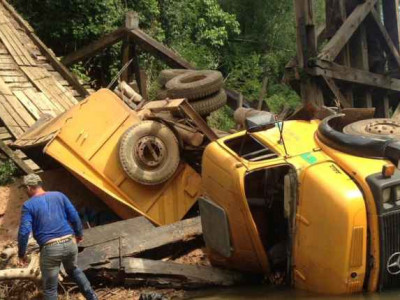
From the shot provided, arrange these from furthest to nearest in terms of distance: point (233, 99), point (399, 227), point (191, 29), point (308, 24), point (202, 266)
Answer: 1. point (191, 29)
2. point (233, 99)
3. point (308, 24)
4. point (202, 266)
5. point (399, 227)

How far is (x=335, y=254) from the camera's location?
14.2ft

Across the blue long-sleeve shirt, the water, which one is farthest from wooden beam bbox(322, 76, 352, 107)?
the blue long-sleeve shirt

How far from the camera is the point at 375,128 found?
5.00 meters

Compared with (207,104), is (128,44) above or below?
above

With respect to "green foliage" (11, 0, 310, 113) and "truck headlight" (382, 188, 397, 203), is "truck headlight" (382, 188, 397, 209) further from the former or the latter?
"green foliage" (11, 0, 310, 113)

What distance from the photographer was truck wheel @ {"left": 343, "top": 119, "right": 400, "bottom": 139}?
490cm

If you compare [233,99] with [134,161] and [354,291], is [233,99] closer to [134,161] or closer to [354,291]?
[134,161]

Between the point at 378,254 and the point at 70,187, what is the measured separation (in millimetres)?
4447

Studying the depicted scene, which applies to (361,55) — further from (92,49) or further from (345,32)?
(92,49)

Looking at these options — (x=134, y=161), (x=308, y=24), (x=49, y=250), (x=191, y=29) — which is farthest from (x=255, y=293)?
(x=191, y=29)

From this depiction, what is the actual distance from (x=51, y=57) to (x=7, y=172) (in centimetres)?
377

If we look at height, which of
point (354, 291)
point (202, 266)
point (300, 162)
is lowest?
point (202, 266)

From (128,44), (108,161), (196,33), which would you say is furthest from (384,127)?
(196,33)

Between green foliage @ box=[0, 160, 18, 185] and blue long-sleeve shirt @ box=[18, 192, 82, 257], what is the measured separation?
328 centimetres
